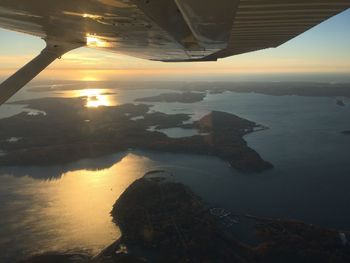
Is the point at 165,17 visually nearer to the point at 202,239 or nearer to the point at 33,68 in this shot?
the point at 33,68

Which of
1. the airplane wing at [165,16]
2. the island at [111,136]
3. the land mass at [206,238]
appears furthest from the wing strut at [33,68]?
the island at [111,136]

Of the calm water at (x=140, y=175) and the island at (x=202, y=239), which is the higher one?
the calm water at (x=140, y=175)

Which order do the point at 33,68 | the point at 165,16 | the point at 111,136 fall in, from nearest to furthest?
1. the point at 165,16
2. the point at 33,68
3. the point at 111,136

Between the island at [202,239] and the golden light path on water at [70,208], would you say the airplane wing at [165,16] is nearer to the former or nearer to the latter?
the island at [202,239]

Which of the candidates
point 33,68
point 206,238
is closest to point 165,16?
point 33,68

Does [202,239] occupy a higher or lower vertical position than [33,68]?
lower

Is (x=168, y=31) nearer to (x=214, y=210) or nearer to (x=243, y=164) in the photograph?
(x=214, y=210)
